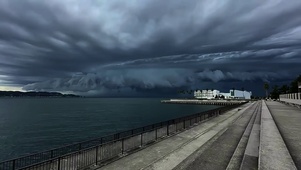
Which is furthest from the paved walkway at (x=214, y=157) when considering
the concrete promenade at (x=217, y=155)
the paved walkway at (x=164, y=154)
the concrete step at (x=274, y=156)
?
the concrete step at (x=274, y=156)

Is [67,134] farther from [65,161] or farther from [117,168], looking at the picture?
[117,168]

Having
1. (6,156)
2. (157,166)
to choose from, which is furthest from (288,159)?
(6,156)

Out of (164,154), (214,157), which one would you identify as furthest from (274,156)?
(164,154)

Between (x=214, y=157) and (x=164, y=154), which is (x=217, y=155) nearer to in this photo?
(x=214, y=157)

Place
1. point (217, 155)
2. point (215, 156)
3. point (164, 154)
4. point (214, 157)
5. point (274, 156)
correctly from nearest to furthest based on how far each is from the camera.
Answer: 1. point (274, 156)
2. point (214, 157)
3. point (215, 156)
4. point (217, 155)
5. point (164, 154)

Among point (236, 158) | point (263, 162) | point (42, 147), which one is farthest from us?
point (42, 147)

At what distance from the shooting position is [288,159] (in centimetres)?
977

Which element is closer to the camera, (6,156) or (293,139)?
(293,139)

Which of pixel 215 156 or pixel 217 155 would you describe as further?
pixel 217 155

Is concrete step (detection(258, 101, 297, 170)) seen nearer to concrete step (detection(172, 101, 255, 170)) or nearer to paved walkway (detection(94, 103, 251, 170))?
concrete step (detection(172, 101, 255, 170))

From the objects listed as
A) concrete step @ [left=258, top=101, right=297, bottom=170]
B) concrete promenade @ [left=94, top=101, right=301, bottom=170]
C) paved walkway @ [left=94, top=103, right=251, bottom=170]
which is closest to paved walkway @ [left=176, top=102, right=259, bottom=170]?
concrete promenade @ [left=94, top=101, right=301, bottom=170]

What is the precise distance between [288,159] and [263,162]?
147cm

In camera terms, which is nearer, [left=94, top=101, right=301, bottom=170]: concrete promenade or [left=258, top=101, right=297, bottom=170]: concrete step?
[left=258, top=101, right=297, bottom=170]: concrete step

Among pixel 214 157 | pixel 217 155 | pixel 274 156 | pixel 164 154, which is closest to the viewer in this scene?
pixel 274 156
